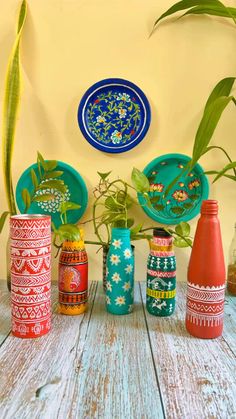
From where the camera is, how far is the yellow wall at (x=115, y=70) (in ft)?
2.92

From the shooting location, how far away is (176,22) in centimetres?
89

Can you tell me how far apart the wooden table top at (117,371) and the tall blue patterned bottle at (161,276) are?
0.09ft

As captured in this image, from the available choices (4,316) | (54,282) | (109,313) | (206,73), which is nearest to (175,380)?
(109,313)

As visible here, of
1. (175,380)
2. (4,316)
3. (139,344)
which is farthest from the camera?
(4,316)

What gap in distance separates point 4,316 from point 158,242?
377 millimetres

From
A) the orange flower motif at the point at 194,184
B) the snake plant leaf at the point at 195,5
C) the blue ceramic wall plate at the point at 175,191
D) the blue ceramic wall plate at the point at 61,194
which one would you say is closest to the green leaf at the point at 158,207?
the blue ceramic wall plate at the point at 175,191

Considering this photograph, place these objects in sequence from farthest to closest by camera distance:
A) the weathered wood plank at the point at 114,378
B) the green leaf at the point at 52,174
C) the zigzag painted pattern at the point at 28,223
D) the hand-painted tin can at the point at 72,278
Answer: the green leaf at the point at 52,174 < the hand-painted tin can at the point at 72,278 < the zigzag painted pattern at the point at 28,223 < the weathered wood plank at the point at 114,378

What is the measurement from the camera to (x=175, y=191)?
93 cm

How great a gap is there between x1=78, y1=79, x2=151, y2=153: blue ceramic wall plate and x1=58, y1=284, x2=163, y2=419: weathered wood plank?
513mm

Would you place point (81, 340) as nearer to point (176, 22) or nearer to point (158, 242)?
point (158, 242)

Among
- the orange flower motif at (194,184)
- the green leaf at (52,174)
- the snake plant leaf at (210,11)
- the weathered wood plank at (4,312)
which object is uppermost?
the snake plant leaf at (210,11)

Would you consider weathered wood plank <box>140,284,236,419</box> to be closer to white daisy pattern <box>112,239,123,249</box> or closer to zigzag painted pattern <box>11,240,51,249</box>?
white daisy pattern <box>112,239,123,249</box>

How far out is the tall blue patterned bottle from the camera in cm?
68

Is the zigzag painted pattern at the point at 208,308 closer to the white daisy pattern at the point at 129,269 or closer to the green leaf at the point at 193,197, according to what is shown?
the white daisy pattern at the point at 129,269
